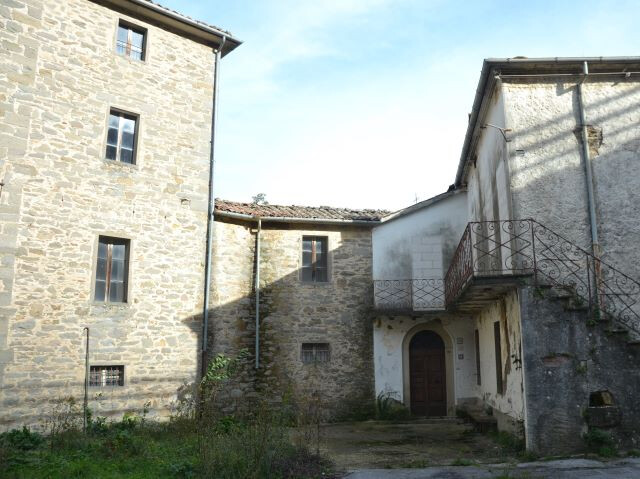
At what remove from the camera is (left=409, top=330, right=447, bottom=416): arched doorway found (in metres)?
16.5

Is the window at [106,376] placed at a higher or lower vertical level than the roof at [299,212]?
lower

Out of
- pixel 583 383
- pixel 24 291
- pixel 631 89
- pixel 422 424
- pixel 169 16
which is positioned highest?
pixel 169 16

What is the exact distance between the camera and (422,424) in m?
15.2

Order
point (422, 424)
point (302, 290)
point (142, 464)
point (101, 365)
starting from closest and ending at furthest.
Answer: point (142, 464)
point (101, 365)
point (422, 424)
point (302, 290)

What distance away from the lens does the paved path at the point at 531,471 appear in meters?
7.96

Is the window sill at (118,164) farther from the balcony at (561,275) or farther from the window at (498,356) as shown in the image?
Answer: the window at (498,356)

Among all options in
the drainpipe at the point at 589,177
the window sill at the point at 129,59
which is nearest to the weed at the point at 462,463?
the drainpipe at the point at 589,177

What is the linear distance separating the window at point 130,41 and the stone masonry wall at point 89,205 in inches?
7.5

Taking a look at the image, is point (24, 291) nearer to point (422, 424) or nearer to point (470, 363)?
point (422, 424)

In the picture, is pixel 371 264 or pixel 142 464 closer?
pixel 142 464

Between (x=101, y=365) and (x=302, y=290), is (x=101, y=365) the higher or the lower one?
the lower one

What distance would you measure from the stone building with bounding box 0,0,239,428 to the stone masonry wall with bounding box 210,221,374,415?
132 cm

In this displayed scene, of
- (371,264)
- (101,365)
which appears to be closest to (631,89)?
(371,264)

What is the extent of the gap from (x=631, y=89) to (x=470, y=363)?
8403 mm
